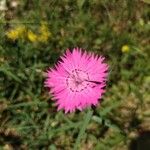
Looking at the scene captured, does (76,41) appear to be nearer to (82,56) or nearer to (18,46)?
(18,46)

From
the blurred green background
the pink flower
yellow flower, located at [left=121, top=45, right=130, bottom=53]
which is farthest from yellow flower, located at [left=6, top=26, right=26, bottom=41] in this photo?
the pink flower

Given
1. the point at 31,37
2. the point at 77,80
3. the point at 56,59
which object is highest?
the point at 31,37

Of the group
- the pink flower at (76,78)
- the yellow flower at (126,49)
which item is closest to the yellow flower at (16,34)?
the yellow flower at (126,49)

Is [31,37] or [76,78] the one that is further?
[31,37]

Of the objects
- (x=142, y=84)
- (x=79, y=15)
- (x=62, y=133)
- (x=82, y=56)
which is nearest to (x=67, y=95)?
(x=82, y=56)

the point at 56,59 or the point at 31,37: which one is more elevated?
the point at 31,37

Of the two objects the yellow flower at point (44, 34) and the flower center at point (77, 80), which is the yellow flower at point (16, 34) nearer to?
the yellow flower at point (44, 34)

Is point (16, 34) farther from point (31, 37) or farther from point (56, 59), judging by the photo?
point (56, 59)

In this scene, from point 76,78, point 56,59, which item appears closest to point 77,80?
point 76,78
